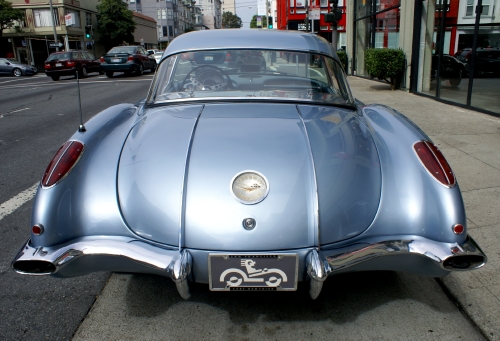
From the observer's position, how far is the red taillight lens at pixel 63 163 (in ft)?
7.57

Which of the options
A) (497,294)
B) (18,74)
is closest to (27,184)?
(497,294)

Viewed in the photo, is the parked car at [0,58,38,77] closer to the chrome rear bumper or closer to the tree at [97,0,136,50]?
the tree at [97,0,136,50]

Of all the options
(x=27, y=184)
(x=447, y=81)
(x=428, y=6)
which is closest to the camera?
(x=27, y=184)

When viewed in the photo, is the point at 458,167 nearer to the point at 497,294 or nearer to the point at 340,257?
the point at 497,294

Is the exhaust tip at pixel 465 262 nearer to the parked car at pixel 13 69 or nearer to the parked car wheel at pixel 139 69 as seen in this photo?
the parked car wheel at pixel 139 69

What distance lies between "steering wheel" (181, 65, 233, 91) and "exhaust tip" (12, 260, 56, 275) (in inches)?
69.2

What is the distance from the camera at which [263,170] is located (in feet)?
7.09

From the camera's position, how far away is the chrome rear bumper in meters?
2.00

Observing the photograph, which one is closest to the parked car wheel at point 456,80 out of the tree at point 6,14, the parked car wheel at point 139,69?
the parked car wheel at point 139,69

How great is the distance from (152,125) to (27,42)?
50457mm

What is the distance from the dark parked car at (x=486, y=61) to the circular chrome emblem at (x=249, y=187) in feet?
24.7

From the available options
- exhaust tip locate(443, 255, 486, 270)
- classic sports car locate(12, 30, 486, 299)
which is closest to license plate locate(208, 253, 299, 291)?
classic sports car locate(12, 30, 486, 299)

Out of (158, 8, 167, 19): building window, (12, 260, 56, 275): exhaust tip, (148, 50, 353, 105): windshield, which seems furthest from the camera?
(158, 8, 167, 19): building window

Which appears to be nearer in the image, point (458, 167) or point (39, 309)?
point (39, 309)
